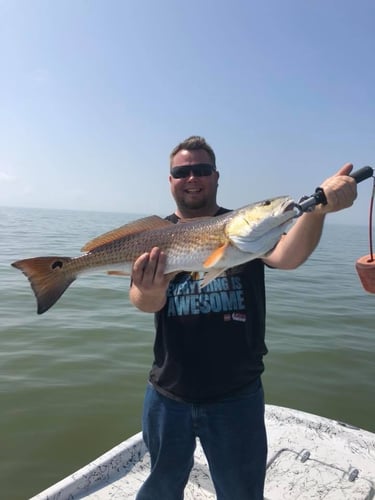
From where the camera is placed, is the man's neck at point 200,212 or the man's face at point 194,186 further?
the man's neck at point 200,212

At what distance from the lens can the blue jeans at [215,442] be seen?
2957 millimetres

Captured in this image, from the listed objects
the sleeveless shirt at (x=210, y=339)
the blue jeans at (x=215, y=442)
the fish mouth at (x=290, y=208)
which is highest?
the fish mouth at (x=290, y=208)

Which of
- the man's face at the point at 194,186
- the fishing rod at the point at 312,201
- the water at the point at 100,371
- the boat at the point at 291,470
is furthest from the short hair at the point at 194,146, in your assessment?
the water at the point at 100,371

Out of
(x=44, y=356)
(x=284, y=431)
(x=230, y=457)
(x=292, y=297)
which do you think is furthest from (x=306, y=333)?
(x=230, y=457)

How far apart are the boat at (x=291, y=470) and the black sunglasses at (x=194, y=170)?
3128 millimetres

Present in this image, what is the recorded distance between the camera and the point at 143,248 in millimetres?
3236

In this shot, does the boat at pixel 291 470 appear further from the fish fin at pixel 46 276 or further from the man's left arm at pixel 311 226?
the man's left arm at pixel 311 226

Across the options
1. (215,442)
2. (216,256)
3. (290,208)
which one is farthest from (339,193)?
(215,442)

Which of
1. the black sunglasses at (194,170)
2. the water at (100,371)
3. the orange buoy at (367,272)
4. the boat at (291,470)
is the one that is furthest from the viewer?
the water at (100,371)

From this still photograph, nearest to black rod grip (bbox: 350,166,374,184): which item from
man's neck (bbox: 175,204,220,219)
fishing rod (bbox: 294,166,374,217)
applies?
fishing rod (bbox: 294,166,374,217)

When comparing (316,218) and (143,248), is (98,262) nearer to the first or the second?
(143,248)

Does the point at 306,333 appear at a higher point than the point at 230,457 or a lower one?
lower

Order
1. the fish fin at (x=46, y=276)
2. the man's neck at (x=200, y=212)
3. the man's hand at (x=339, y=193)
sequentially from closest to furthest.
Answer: the man's hand at (x=339, y=193) → the fish fin at (x=46, y=276) → the man's neck at (x=200, y=212)

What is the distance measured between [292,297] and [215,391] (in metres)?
11.7
